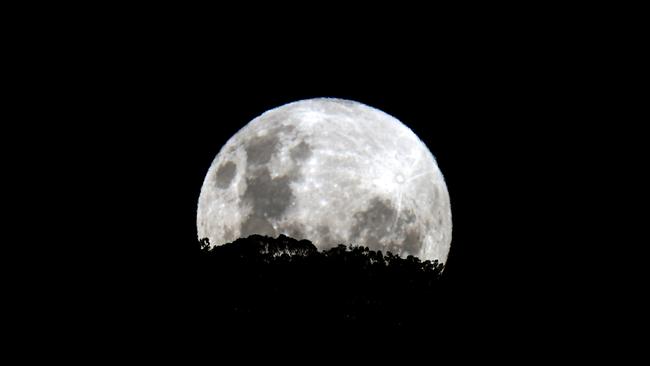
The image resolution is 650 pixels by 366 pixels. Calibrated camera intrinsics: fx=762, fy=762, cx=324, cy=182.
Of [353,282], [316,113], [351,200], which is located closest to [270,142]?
[316,113]

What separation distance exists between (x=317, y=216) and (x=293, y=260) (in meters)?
0.60

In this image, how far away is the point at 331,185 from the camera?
921 centimetres

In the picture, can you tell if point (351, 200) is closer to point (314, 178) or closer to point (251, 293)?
point (314, 178)

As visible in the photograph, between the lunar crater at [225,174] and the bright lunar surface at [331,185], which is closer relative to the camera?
the bright lunar surface at [331,185]

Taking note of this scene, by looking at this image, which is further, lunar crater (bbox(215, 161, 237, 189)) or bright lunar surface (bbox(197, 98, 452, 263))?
lunar crater (bbox(215, 161, 237, 189))

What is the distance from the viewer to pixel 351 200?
920 cm

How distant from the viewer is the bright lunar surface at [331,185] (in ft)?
30.1

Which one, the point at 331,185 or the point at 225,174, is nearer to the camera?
the point at 331,185

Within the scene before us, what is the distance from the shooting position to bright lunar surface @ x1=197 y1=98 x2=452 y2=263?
361 inches

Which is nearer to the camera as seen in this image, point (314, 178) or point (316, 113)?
point (314, 178)

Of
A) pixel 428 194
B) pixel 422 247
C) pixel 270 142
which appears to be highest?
pixel 270 142

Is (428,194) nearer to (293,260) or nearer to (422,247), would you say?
(422,247)

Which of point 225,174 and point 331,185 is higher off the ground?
point 225,174

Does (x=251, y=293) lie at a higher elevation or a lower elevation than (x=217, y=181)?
lower
